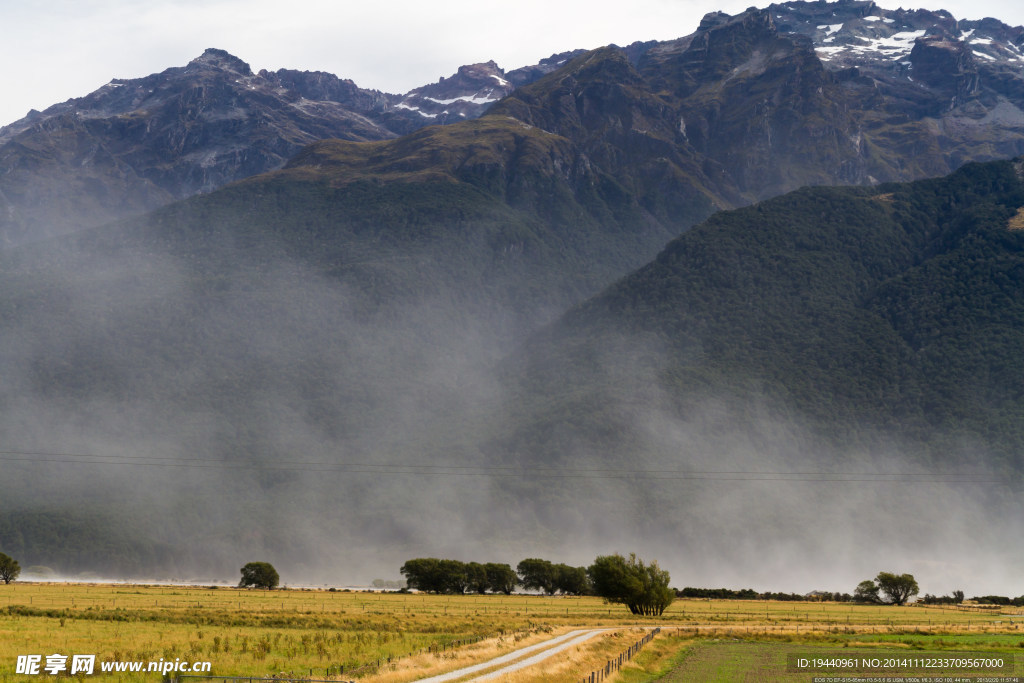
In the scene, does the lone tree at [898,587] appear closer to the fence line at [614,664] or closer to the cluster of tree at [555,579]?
the cluster of tree at [555,579]

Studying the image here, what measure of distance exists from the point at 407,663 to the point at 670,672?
1782 cm

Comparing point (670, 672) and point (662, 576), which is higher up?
point (662, 576)

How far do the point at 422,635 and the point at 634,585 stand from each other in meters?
46.0

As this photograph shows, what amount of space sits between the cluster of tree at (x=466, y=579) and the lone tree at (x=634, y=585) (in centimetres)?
5539

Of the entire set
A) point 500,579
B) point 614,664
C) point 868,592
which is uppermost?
point 500,579

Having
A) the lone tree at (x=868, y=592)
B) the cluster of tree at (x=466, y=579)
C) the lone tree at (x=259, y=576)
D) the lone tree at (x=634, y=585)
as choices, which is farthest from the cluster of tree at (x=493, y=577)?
the lone tree at (x=868, y=592)

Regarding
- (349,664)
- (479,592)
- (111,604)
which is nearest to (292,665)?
(349,664)

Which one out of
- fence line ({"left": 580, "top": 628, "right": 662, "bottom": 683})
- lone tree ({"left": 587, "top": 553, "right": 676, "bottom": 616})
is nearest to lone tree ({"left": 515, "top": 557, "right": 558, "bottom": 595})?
lone tree ({"left": 587, "top": 553, "right": 676, "bottom": 616})

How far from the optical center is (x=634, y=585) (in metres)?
125

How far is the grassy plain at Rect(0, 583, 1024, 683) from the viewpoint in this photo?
60.8m

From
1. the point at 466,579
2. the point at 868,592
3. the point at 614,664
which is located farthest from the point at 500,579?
the point at 614,664

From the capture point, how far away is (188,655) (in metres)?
60.3

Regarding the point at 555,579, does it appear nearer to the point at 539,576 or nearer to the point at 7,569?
the point at 539,576

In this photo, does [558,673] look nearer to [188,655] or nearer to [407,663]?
[407,663]
